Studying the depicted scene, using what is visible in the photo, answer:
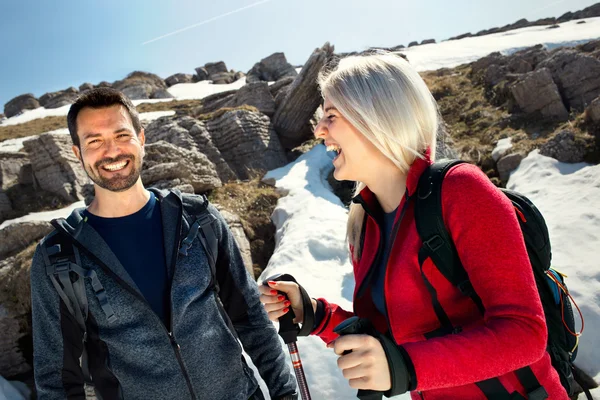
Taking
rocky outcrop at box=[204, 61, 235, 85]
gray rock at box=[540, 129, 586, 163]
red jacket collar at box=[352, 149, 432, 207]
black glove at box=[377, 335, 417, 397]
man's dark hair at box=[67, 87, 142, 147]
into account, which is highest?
rocky outcrop at box=[204, 61, 235, 85]

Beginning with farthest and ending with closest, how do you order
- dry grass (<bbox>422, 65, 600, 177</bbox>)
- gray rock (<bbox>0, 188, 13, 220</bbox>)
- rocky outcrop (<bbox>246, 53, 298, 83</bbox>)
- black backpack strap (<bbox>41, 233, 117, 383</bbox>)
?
rocky outcrop (<bbox>246, 53, 298, 83</bbox>) → gray rock (<bbox>0, 188, 13, 220</bbox>) → dry grass (<bbox>422, 65, 600, 177</bbox>) → black backpack strap (<bbox>41, 233, 117, 383</bbox>)

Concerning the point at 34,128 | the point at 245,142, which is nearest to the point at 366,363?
the point at 245,142

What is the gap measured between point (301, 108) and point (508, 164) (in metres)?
9.63

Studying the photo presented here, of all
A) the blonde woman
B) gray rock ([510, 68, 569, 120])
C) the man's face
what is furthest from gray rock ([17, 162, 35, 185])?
gray rock ([510, 68, 569, 120])

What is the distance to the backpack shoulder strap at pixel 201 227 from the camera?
2.81 metres

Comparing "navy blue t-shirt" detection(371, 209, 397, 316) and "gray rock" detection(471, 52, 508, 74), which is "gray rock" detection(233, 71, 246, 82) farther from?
"navy blue t-shirt" detection(371, 209, 397, 316)

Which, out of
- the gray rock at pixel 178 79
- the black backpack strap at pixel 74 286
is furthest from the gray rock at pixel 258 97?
the gray rock at pixel 178 79

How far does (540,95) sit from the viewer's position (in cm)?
1281

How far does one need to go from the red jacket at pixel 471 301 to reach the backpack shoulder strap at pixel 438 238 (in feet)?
0.10

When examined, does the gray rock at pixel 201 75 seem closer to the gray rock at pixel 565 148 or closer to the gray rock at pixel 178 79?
the gray rock at pixel 178 79

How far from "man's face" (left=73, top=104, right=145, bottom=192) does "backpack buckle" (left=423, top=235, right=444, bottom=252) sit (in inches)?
89.0

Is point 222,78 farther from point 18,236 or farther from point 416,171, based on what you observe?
point 416,171

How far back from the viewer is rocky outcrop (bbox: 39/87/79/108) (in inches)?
2122

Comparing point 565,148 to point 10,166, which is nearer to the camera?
point 565,148
